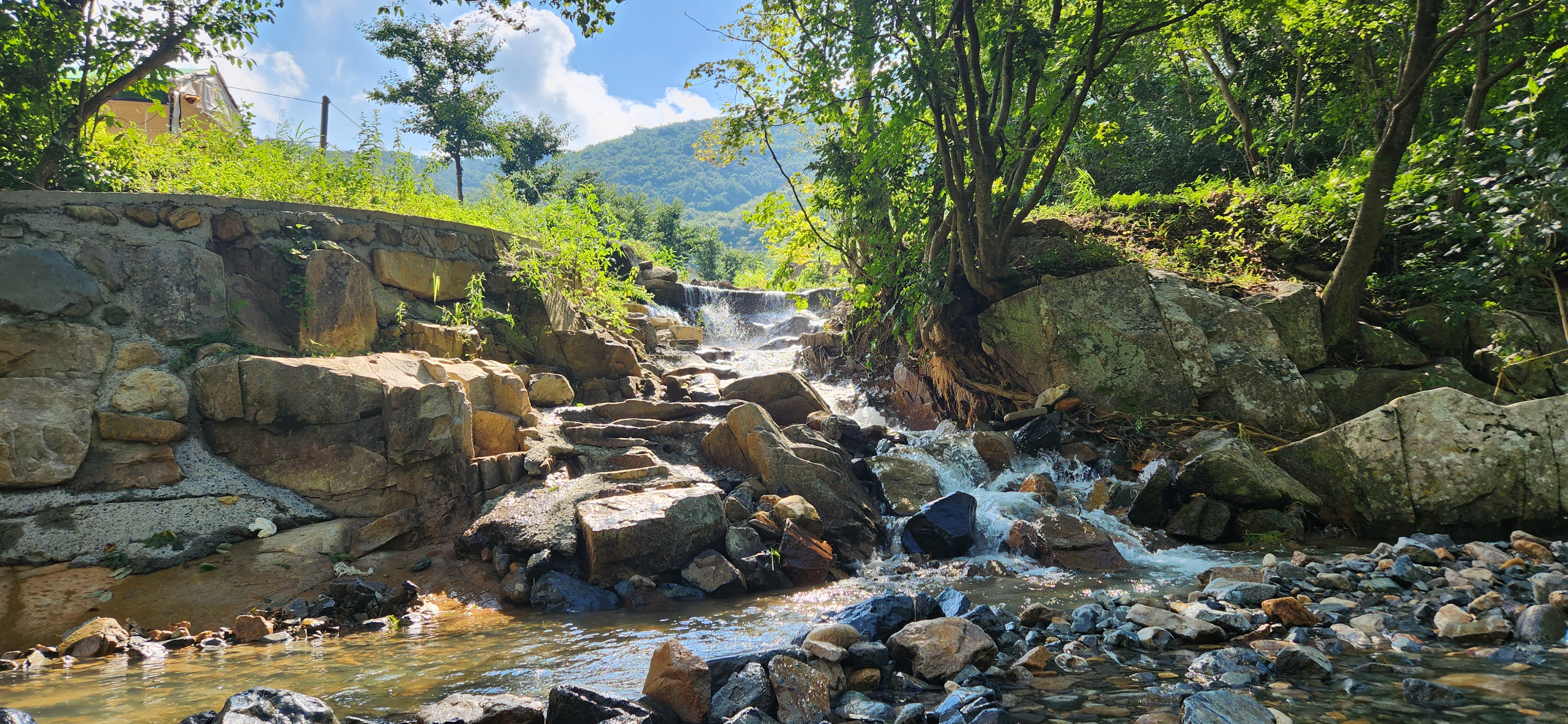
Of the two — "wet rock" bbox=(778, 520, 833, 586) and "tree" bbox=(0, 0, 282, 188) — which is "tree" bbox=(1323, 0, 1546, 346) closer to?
"wet rock" bbox=(778, 520, 833, 586)

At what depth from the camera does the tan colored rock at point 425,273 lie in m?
7.70

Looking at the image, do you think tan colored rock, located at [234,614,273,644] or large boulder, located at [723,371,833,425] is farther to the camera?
large boulder, located at [723,371,833,425]

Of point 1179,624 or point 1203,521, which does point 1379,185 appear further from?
point 1179,624

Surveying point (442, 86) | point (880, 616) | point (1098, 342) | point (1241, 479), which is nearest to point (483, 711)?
point (880, 616)

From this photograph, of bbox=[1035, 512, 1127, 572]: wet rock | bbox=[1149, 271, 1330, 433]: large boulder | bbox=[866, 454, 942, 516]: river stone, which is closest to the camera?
bbox=[1035, 512, 1127, 572]: wet rock

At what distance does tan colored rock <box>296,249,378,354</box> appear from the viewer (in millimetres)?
6801

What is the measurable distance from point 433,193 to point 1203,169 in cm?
1389

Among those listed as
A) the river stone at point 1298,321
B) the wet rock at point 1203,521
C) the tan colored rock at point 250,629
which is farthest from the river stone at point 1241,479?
the tan colored rock at point 250,629

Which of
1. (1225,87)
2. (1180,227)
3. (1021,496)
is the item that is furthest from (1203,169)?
(1021,496)

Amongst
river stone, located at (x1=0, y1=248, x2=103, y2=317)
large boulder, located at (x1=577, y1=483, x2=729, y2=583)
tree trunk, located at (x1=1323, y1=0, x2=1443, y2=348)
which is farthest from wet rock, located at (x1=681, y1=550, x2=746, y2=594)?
tree trunk, located at (x1=1323, y1=0, x2=1443, y2=348)

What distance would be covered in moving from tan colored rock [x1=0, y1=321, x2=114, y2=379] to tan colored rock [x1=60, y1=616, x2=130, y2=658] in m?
2.31

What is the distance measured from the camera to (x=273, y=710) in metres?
2.48

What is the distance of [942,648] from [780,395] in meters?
5.93

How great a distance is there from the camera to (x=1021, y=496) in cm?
691
